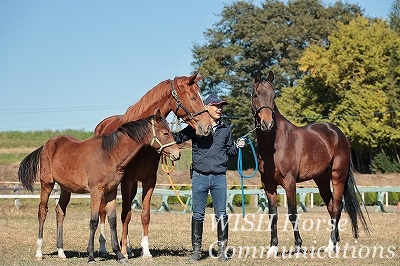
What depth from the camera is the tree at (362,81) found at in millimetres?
43406


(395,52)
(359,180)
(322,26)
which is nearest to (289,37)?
(322,26)

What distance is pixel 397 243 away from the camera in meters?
11.7

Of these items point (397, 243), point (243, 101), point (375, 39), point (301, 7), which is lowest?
point (397, 243)

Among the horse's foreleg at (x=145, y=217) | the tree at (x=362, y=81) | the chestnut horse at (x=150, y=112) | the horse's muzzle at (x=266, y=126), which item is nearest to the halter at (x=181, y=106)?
the chestnut horse at (x=150, y=112)

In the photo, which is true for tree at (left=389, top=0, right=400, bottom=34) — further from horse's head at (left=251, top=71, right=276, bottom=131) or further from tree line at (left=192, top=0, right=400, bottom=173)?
horse's head at (left=251, top=71, right=276, bottom=131)

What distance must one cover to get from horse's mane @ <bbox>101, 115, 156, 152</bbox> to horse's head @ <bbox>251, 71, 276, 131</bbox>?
5.00 ft

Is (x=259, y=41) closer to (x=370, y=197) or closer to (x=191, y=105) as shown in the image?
(x=370, y=197)

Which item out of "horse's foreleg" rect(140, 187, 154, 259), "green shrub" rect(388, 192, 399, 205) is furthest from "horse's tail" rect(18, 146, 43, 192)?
"green shrub" rect(388, 192, 399, 205)

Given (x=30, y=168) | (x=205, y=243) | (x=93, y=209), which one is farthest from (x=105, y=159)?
(x=205, y=243)

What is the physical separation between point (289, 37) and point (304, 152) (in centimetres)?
4346

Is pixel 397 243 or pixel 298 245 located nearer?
pixel 298 245

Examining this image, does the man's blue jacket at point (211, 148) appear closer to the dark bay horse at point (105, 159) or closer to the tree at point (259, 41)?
the dark bay horse at point (105, 159)

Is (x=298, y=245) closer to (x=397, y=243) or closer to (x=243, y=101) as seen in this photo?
(x=397, y=243)

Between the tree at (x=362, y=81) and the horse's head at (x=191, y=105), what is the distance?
34.8 meters
